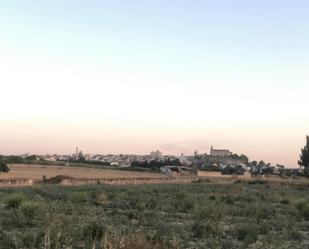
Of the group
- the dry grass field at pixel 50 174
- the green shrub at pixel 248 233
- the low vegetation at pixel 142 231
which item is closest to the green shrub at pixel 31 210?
the low vegetation at pixel 142 231

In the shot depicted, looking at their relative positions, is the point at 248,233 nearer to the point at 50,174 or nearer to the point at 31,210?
the point at 31,210

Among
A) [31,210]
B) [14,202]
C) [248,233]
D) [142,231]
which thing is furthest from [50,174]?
[142,231]

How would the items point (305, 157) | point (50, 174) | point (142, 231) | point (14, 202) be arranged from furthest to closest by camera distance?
point (305, 157)
point (50, 174)
point (14, 202)
point (142, 231)

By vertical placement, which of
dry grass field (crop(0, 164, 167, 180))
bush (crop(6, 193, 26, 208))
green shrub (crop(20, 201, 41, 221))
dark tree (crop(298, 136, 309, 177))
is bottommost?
dry grass field (crop(0, 164, 167, 180))

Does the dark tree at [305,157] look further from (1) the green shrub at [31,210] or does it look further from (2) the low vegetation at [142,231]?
(1) the green shrub at [31,210]

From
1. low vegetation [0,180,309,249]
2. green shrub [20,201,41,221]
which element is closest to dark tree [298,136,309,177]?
low vegetation [0,180,309,249]

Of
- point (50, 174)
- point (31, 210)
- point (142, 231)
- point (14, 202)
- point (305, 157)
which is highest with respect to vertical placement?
point (305, 157)

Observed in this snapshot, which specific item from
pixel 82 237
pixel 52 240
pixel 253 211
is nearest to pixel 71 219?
pixel 82 237

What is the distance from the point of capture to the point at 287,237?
1706 cm

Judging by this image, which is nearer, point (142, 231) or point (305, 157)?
point (142, 231)

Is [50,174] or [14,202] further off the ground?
[14,202]

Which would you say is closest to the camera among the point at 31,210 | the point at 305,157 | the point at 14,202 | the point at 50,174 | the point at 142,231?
the point at 142,231

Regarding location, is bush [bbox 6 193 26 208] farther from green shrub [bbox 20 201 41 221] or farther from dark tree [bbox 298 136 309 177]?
dark tree [bbox 298 136 309 177]

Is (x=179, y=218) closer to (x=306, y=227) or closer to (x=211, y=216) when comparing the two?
(x=211, y=216)
